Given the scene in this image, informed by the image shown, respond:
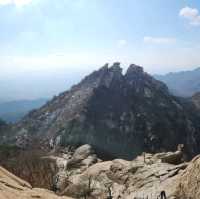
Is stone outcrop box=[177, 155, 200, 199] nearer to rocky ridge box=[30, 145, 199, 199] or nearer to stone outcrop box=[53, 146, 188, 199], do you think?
rocky ridge box=[30, 145, 199, 199]

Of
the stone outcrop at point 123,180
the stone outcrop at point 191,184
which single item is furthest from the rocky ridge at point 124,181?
the stone outcrop at point 191,184

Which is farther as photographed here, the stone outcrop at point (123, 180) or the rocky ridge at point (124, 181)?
the stone outcrop at point (123, 180)

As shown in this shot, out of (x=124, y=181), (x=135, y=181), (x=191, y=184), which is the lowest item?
(x=124, y=181)

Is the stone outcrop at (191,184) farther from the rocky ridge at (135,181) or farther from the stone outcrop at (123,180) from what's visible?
the stone outcrop at (123,180)

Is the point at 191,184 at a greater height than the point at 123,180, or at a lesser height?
greater

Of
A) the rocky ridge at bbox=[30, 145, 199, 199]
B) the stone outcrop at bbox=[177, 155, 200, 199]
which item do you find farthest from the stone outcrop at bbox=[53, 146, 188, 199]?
the stone outcrop at bbox=[177, 155, 200, 199]

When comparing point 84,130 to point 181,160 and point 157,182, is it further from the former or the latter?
point 157,182

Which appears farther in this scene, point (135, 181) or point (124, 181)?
point (124, 181)

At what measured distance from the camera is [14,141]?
180 meters

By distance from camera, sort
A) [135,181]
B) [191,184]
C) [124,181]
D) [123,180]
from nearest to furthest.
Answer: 1. [191,184]
2. [135,181]
3. [124,181]
4. [123,180]

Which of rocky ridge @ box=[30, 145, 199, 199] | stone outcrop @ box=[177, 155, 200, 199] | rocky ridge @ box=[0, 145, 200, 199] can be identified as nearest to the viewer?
stone outcrop @ box=[177, 155, 200, 199]

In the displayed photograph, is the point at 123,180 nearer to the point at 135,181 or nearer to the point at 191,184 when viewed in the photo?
the point at 135,181

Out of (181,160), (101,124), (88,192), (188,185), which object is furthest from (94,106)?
(188,185)

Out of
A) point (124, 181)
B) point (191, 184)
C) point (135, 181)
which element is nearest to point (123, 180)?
point (124, 181)
